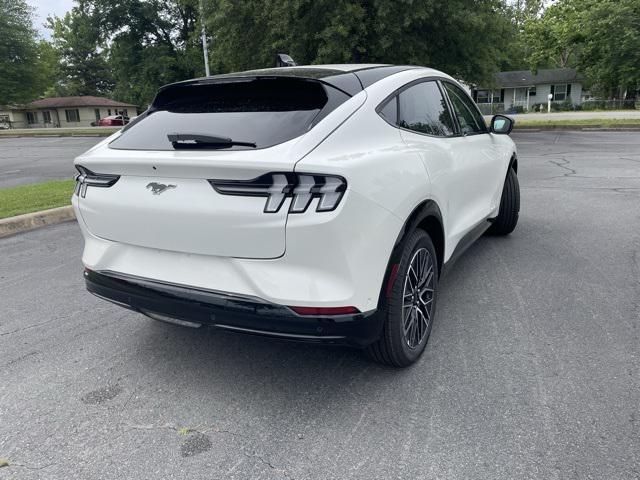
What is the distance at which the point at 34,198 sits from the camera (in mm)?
7871

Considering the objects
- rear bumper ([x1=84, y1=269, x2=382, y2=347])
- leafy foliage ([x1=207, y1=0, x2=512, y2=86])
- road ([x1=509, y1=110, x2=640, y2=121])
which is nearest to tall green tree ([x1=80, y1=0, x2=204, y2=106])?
leafy foliage ([x1=207, y1=0, x2=512, y2=86])

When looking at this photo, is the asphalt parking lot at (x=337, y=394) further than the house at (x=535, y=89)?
No

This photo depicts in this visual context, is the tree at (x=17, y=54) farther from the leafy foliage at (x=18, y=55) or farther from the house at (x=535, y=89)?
the house at (x=535, y=89)

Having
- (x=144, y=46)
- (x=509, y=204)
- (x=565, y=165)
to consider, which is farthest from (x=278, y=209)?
(x=144, y=46)

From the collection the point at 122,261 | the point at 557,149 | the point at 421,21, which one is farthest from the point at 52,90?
the point at 122,261

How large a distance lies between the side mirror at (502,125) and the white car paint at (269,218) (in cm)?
208

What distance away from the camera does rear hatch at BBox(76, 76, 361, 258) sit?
2244 mm

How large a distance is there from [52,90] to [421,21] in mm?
73743

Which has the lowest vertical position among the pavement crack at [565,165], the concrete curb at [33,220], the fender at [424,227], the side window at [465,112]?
the pavement crack at [565,165]

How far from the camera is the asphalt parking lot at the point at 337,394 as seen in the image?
7.15ft

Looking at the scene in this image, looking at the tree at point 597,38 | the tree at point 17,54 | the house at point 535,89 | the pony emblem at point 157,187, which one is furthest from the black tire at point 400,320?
the house at point 535,89

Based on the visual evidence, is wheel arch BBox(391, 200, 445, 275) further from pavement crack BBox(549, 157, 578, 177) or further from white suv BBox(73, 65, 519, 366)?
pavement crack BBox(549, 157, 578, 177)

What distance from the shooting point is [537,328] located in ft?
11.0

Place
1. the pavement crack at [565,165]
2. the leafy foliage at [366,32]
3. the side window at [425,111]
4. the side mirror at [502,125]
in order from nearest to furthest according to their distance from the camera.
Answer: the side window at [425,111], the side mirror at [502,125], the pavement crack at [565,165], the leafy foliage at [366,32]
